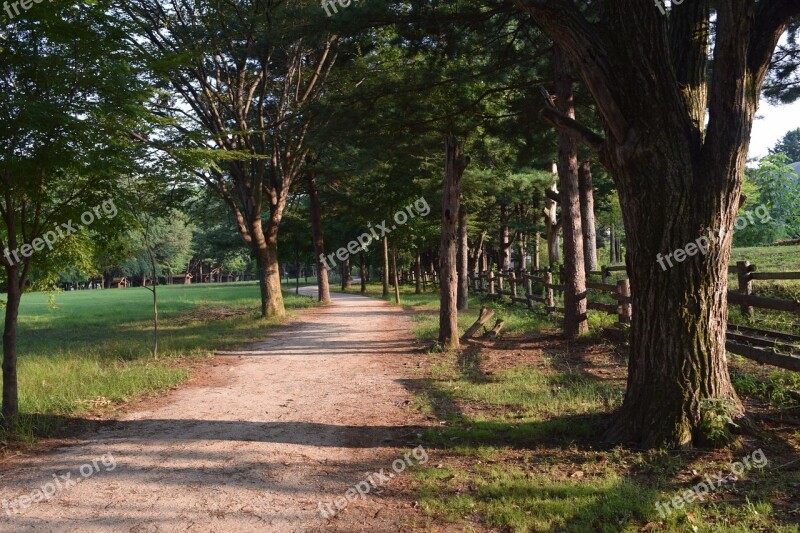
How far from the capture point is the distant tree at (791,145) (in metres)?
92.0

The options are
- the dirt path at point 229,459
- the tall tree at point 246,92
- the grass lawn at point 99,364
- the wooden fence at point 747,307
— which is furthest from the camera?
the tall tree at point 246,92

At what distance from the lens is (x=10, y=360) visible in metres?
6.57

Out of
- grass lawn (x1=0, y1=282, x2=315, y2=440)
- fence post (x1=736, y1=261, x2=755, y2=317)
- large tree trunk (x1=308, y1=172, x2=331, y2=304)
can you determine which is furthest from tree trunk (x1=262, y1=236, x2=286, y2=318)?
fence post (x1=736, y1=261, x2=755, y2=317)

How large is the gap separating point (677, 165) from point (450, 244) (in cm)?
693

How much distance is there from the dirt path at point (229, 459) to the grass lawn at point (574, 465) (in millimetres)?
575

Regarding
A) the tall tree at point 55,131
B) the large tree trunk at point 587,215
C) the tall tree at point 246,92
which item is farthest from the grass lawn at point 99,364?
the large tree trunk at point 587,215

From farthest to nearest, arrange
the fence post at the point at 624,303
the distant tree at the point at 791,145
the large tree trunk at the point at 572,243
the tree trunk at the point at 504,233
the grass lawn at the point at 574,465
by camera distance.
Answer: the distant tree at the point at 791,145
the tree trunk at the point at 504,233
the large tree trunk at the point at 572,243
the fence post at the point at 624,303
the grass lawn at the point at 574,465

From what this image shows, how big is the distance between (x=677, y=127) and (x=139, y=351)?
39.4ft

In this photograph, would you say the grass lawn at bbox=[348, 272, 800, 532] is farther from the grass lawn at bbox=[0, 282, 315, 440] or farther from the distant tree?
the distant tree

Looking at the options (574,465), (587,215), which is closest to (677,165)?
(574,465)

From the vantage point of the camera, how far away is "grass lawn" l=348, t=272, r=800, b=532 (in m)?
3.91

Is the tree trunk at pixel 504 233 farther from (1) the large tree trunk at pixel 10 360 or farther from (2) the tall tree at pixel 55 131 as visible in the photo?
(1) the large tree trunk at pixel 10 360

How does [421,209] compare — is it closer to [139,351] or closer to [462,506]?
[139,351]

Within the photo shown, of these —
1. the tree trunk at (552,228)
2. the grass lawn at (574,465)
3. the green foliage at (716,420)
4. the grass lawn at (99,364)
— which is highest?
the tree trunk at (552,228)
